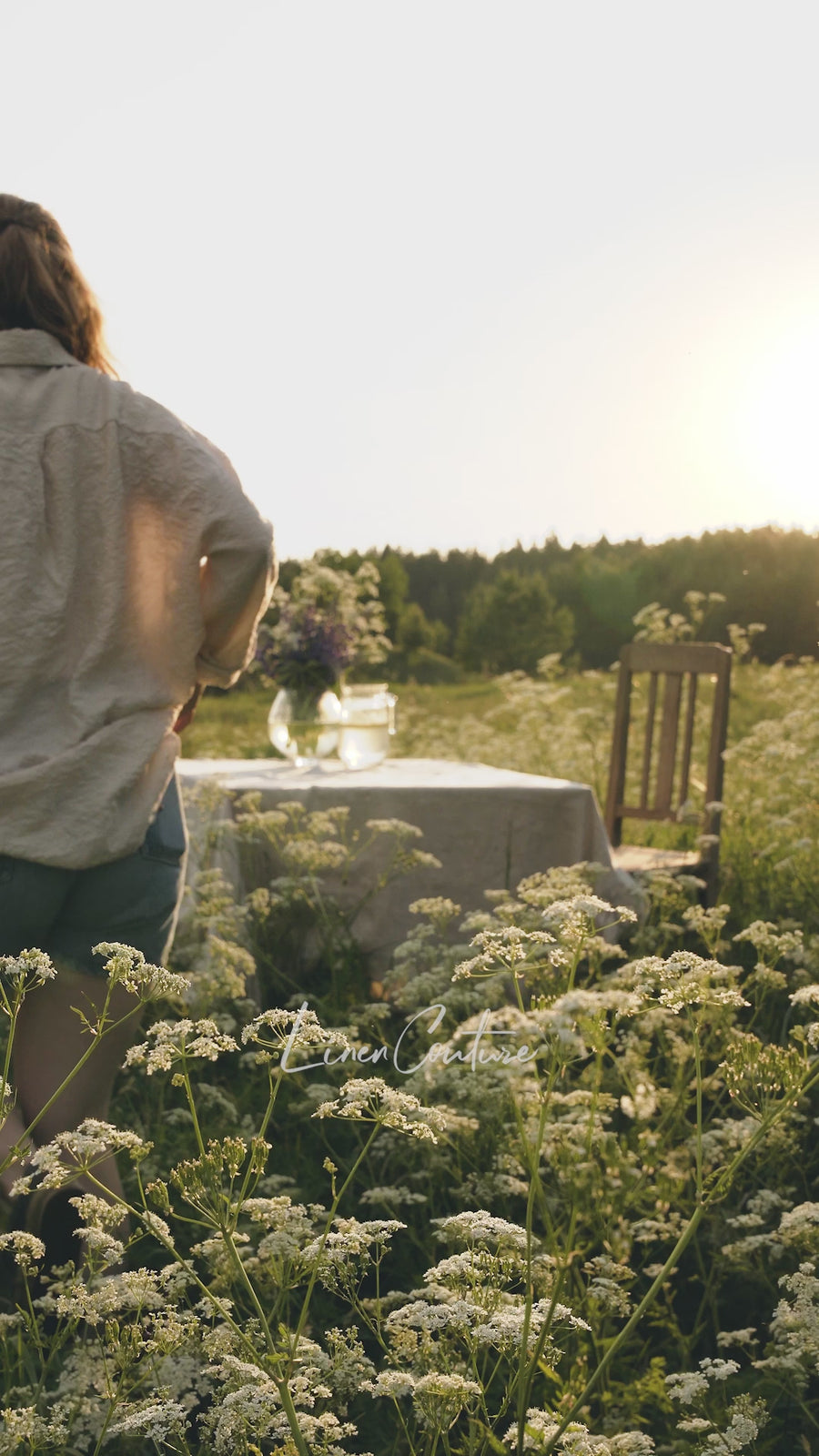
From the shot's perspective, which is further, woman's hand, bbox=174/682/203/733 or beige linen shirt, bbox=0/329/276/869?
woman's hand, bbox=174/682/203/733

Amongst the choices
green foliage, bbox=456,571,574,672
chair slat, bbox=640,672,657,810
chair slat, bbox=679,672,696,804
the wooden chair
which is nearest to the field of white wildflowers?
the wooden chair

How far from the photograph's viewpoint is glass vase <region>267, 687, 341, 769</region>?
412cm

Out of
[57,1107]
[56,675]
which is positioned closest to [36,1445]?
[57,1107]

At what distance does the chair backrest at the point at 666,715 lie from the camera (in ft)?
15.3

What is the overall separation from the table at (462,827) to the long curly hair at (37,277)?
1.76 meters

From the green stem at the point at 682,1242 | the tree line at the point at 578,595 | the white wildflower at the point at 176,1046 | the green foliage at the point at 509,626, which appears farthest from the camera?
the green foliage at the point at 509,626

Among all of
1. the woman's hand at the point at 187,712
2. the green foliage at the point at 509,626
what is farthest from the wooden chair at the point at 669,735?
the green foliage at the point at 509,626

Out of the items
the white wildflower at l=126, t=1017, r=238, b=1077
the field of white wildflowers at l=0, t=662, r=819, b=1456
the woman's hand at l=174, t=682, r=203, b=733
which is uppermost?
the woman's hand at l=174, t=682, r=203, b=733

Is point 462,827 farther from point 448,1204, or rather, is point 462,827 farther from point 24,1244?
point 24,1244

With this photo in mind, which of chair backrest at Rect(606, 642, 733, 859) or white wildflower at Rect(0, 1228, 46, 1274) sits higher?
chair backrest at Rect(606, 642, 733, 859)

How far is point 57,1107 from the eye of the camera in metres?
1.88

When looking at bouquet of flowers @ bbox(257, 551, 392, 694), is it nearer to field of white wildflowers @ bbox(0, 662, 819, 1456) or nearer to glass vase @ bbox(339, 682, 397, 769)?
glass vase @ bbox(339, 682, 397, 769)

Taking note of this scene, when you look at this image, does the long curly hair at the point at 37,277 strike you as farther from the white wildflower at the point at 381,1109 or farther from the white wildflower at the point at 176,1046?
the white wildflower at the point at 381,1109

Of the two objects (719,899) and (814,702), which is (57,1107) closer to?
(719,899)
